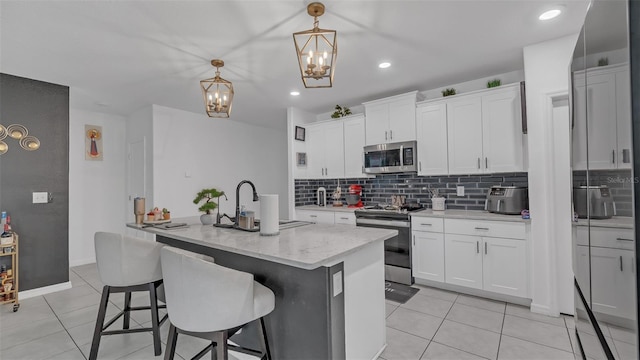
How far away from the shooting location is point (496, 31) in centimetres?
248

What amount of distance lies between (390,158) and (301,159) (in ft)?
5.28

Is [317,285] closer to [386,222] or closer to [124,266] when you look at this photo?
[124,266]

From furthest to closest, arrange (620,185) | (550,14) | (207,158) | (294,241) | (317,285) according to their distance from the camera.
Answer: (207,158)
(550,14)
(294,241)
(317,285)
(620,185)

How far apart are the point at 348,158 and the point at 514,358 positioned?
311 centimetres

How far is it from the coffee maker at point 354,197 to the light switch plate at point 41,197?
392 centimetres

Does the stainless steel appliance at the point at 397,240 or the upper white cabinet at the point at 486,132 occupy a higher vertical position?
the upper white cabinet at the point at 486,132

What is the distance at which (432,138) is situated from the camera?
3.69 meters

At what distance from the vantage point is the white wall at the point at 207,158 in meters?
4.56

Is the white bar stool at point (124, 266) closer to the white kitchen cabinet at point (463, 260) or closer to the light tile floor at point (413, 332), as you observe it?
the light tile floor at point (413, 332)

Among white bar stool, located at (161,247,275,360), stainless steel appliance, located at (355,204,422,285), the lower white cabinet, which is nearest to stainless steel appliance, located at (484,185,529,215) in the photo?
stainless steel appliance, located at (355,204,422,285)

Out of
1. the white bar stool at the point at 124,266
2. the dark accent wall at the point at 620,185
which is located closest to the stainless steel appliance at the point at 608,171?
the dark accent wall at the point at 620,185

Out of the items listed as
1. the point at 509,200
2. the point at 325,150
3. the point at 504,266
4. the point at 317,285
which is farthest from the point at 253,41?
the point at 504,266

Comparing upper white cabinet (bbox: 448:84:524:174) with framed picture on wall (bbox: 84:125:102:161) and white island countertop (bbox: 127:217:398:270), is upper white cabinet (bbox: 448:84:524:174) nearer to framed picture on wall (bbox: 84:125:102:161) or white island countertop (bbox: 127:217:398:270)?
white island countertop (bbox: 127:217:398:270)

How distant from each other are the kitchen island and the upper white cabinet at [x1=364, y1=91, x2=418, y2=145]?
2.25 m
